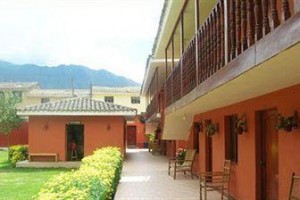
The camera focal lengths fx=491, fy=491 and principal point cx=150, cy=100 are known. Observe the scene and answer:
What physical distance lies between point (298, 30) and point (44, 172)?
20.7m

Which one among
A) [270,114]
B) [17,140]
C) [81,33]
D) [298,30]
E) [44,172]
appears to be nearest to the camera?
[298,30]

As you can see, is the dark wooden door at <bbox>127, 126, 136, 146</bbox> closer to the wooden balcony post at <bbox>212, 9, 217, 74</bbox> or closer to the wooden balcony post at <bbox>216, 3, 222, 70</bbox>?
the wooden balcony post at <bbox>212, 9, 217, 74</bbox>

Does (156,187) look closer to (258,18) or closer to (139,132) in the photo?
(258,18)

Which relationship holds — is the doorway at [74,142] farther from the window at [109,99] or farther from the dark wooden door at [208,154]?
the window at [109,99]

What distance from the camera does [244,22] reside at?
5184 mm

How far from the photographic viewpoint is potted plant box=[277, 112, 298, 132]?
25.9 feet

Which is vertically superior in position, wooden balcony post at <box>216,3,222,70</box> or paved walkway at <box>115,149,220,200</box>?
wooden balcony post at <box>216,3,222,70</box>

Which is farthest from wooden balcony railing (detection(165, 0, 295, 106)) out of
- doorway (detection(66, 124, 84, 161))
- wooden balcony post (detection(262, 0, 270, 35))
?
doorway (detection(66, 124, 84, 161))

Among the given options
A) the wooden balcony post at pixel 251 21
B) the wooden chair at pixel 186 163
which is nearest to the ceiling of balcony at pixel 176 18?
the wooden chair at pixel 186 163

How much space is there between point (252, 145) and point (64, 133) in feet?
54.7

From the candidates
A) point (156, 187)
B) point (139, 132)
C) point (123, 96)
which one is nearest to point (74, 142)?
point (156, 187)

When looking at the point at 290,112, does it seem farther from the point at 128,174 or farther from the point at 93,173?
the point at 128,174

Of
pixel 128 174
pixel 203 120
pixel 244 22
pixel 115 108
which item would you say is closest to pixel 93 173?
pixel 244 22

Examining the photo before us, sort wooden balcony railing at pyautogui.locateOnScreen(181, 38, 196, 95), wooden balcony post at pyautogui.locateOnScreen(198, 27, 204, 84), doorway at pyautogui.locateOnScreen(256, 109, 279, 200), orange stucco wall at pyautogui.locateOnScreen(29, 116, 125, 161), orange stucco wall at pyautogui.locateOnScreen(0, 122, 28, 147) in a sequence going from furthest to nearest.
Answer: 1. orange stucco wall at pyautogui.locateOnScreen(0, 122, 28, 147)
2. orange stucco wall at pyautogui.locateOnScreen(29, 116, 125, 161)
3. wooden balcony railing at pyautogui.locateOnScreen(181, 38, 196, 95)
4. doorway at pyautogui.locateOnScreen(256, 109, 279, 200)
5. wooden balcony post at pyautogui.locateOnScreen(198, 27, 204, 84)
